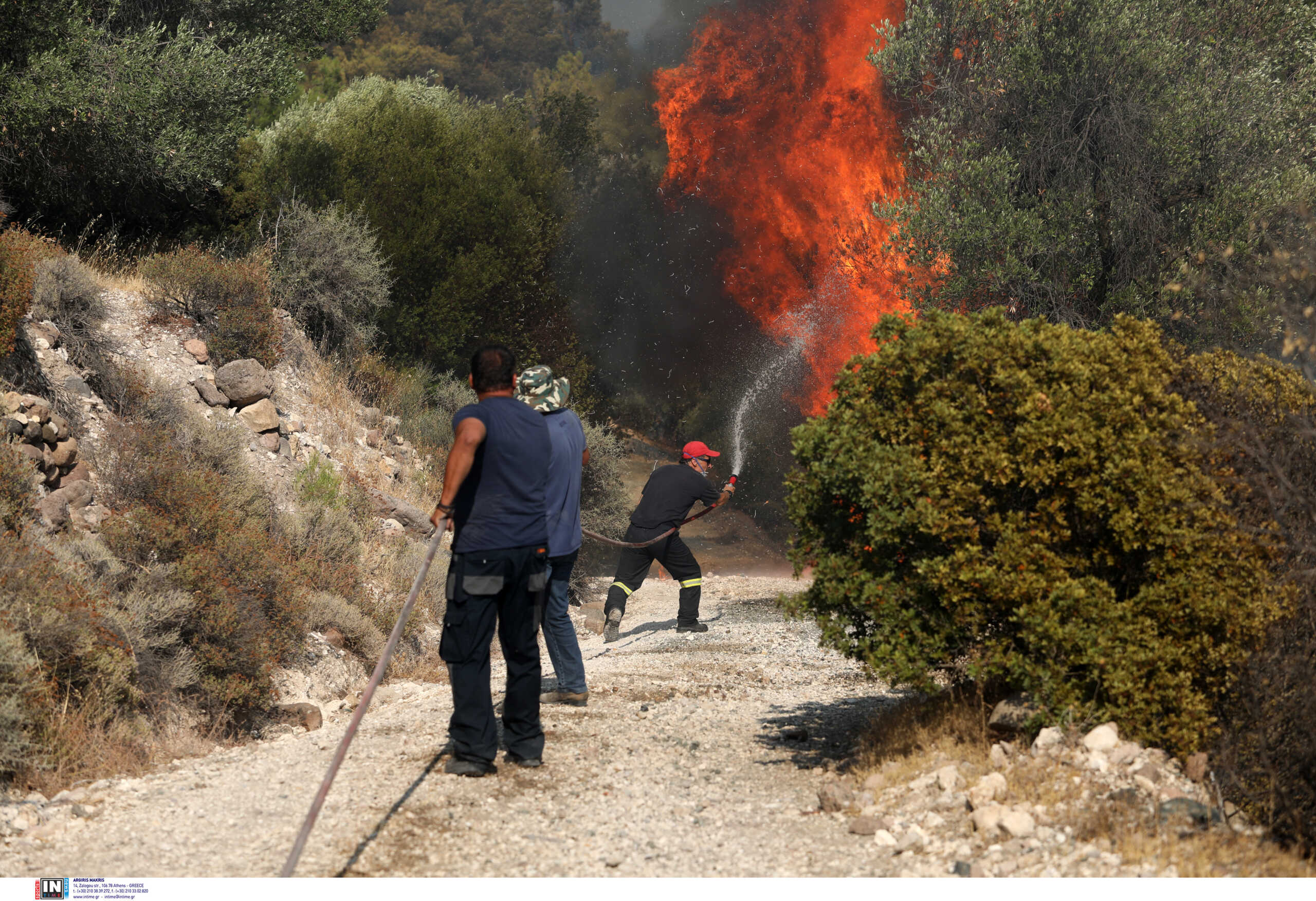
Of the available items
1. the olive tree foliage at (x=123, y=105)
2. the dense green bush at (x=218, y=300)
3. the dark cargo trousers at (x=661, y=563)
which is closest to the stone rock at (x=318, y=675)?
the dark cargo trousers at (x=661, y=563)

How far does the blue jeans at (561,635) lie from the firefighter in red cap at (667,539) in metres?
4.08

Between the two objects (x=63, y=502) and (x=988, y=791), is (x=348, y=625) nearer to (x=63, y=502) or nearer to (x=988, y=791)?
(x=63, y=502)

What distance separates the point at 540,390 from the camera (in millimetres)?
6836

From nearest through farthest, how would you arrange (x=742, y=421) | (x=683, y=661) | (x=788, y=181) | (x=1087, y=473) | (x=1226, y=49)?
(x=1087, y=473) → (x=683, y=661) → (x=1226, y=49) → (x=788, y=181) → (x=742, y=421)

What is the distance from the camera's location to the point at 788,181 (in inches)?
1124

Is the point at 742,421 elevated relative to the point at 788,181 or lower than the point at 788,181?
lower

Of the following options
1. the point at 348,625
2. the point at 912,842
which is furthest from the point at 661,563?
the point at 912,842

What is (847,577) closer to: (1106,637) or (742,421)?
(1106,637)

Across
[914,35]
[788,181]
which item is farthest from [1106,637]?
→ [788,181]

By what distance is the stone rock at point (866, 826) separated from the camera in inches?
181

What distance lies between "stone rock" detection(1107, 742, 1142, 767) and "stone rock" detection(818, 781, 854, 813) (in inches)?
47.0

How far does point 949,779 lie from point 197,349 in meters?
11.5

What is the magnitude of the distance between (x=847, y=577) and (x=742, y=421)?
25.1 m

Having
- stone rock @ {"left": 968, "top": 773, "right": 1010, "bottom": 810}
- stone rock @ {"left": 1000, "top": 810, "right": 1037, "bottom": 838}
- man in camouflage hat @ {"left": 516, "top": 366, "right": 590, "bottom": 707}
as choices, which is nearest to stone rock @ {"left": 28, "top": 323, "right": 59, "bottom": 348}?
man in camouflage hat @ {"left": 516, "top": 366, "right": 590, "bottom": 707}
